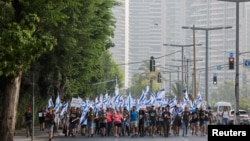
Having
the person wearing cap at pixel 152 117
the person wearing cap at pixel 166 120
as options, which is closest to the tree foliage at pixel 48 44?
the person wearing cap at pixel 152 117

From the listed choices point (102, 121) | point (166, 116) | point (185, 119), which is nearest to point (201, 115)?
point (185, 119)

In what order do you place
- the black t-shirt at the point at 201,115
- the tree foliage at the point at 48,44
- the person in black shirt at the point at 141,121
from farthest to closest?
the black t-shirt at the point at 201,115 → the person in black shirt at the point at 141,121 → the tree foliage at the point at 48,44

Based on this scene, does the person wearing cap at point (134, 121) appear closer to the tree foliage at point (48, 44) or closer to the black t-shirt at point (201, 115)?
the black t-shirt at point (201, 115)

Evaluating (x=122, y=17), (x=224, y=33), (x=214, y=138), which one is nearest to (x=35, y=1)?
(x=214, y=138)

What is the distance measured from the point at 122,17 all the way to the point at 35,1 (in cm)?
17361

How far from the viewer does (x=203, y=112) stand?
34.9 metres

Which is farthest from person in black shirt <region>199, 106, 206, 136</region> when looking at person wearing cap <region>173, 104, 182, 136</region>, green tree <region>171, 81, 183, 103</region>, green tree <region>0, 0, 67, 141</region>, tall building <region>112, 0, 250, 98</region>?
tall building <region>112, 0, 250, 98</region>

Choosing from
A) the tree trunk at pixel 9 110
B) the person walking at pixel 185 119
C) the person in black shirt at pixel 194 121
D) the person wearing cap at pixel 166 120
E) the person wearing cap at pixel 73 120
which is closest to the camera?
the tree trunk at pixel 9 110

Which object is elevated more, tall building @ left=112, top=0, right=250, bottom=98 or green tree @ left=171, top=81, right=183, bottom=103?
tall building @ left=112, top=0, right=250, bottom=98

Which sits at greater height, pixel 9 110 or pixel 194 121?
pixel 9 110

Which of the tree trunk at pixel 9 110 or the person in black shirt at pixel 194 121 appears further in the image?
the person in black shirt at pixel 194 121

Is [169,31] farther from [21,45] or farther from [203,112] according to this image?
[21,45]

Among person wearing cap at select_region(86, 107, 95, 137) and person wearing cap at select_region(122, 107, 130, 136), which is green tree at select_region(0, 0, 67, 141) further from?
person wearing cap at select_region(122, 107, 130, 136)

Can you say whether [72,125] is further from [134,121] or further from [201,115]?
[201,115]
